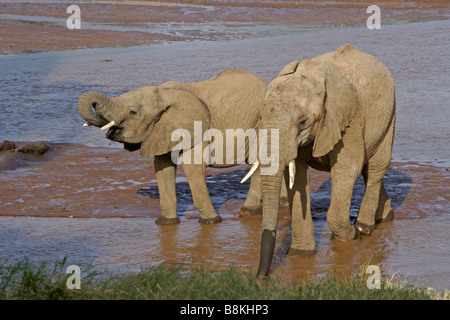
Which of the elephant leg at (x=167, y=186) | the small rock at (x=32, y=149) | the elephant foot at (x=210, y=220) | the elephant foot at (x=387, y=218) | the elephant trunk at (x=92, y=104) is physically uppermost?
the elephant trunk at (x=92, y=104)

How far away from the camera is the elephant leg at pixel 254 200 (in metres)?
8.50

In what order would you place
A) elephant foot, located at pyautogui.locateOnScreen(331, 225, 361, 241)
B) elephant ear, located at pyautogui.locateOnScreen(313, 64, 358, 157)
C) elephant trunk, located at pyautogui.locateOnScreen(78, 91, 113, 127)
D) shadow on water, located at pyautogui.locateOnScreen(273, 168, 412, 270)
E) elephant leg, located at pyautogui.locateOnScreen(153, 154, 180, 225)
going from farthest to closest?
elephant leg, located at pyautogui.locateOnScreen(153, 154, 180, 225) → elephant trunk, located at pyautogui.locateOnScreen(78, 91, 113, 127) → elephant foot, located at pyautogui.locateOnScreen(331, 225, 361, 241) → shadow on water, located at pyautogui.locateOnScreen(273, 168, 412, 270) → elephant ear, located at pyautogui.locateOnScreen(313, 64, 358, 157)

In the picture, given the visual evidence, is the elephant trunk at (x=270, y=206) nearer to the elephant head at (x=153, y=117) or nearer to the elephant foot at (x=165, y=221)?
the elephant head at (x=153, y=117)

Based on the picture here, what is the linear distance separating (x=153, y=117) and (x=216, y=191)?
183 centimetres

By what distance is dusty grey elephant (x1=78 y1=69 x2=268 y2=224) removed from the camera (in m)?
7.82

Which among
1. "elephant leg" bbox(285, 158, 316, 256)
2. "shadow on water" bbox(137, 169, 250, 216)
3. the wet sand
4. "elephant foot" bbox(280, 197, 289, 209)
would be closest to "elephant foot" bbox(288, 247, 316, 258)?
"elephant leg" bbox(285, 158, 316, 256)

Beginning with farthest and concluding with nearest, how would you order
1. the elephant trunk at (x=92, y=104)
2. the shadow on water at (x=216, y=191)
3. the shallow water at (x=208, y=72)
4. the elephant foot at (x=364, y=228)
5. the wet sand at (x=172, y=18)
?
1. the wet sand at (x=172, y=18)
2. the shallow water at (x=208, y=72)
3. the shadow on water at (x=216, y=191)
4. the elephant foot at (x=364, y=228)
5. the elephant trunk at (x=92, y=104)

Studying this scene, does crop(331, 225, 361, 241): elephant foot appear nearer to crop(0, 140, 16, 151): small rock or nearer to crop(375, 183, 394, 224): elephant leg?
crop(375, 183, 394, 224): elephant leg

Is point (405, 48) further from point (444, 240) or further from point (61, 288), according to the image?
point (61, 288)

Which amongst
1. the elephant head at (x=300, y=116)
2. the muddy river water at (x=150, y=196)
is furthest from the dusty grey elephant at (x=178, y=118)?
the elephant head at (x=300, y=116)

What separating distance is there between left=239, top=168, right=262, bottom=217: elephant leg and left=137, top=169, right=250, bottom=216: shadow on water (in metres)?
0.42

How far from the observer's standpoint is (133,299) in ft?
16.9

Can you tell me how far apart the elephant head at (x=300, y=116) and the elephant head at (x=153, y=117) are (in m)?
1.71

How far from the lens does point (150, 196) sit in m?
9.35
